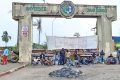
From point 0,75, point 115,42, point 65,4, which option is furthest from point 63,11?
point 0,75

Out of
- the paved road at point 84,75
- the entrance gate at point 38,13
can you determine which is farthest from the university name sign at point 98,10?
the paved road at point 84,75

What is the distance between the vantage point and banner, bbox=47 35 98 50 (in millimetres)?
35281

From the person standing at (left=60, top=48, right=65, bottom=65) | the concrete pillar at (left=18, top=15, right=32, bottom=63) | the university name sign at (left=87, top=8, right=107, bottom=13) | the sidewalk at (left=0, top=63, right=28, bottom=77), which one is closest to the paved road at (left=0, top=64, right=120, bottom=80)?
the sidewalk at (left=0, top=63, right=28, bottom=77)

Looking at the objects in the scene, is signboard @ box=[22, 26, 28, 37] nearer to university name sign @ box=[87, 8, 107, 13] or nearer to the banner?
the banner

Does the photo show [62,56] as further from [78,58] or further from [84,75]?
[84,75]

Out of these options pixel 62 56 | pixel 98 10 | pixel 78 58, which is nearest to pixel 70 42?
pixel 62 56

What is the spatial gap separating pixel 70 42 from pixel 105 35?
3135 millimetres

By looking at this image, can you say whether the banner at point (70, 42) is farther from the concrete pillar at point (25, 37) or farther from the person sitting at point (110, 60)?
the person sitting at point (110, 60)

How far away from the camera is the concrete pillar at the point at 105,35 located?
114 ft

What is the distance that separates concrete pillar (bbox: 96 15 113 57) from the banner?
2.17 feet

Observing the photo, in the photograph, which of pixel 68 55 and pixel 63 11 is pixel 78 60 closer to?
pixel 68 55

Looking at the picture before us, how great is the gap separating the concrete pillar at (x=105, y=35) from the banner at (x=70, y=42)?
0.66m

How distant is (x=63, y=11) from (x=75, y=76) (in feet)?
48.6

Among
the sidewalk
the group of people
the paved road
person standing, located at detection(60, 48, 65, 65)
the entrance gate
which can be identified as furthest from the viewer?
the entrance gate
